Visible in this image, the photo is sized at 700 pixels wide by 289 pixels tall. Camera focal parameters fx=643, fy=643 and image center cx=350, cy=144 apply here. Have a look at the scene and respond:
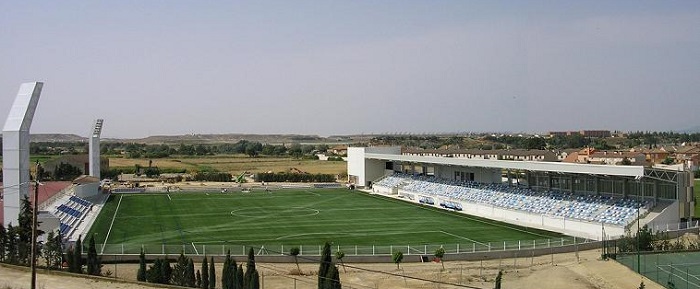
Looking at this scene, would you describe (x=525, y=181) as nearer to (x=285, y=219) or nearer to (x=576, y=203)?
(x=576, y=203)

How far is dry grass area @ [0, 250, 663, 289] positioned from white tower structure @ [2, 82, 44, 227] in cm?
523

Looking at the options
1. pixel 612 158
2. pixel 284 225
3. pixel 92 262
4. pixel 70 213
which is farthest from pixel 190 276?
pixel 612 158

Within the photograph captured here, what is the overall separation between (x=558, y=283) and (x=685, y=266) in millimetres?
6944

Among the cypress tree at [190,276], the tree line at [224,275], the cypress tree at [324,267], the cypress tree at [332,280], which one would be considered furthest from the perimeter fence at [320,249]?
the cypress tree at [332,280]

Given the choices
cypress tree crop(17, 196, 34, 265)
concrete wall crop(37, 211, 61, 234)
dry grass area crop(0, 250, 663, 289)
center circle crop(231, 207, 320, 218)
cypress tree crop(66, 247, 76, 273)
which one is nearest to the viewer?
dry grass area crop(0, 250, 663, 289)

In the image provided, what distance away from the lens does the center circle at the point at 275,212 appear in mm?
52750

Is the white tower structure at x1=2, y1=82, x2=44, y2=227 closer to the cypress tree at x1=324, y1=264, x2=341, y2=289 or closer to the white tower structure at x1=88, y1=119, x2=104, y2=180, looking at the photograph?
the cypress tree at x1=324, y1=264, x2=341, y2=289

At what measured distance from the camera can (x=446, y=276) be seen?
29484 mm

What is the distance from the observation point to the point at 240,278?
24.7 m

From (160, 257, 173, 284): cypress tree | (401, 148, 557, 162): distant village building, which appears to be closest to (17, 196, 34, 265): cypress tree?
(160, 257, 173, 284): cypress tree

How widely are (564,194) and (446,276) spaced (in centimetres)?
2216

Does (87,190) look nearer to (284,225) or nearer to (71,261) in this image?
(284,225)

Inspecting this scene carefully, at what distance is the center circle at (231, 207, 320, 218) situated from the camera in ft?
173

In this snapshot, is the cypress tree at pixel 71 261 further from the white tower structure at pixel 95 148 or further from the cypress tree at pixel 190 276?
the white tower structure at pixel 95 148
